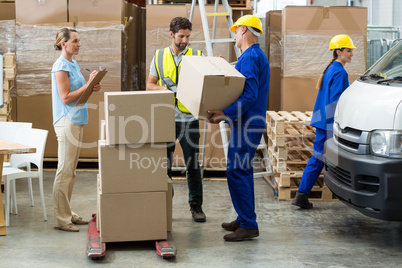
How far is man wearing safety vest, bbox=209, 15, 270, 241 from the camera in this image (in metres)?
4.92

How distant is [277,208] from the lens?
6.43m

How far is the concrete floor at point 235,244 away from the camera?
4672 millimetres

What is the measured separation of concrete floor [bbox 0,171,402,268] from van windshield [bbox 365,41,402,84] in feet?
4.87

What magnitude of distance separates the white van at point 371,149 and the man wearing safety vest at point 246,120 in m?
0.75

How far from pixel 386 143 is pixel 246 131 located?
1.17 metres

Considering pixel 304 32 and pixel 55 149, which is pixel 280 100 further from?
pixel 55 149

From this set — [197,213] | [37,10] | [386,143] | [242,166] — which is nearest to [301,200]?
[197,213]

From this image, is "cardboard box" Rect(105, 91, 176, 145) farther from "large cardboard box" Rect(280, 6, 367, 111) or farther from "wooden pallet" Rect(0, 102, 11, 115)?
"large cardboard box" Rect(280, 6, 367, 111)

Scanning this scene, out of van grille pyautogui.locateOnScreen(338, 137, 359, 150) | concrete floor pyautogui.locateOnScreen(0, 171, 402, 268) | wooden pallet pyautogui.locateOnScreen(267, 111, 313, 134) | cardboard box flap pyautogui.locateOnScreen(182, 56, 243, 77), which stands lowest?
concrete floor pyautogui.locateOnScreen(0, 171, 402, 268)

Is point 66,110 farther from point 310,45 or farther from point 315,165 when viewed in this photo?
point 310,45

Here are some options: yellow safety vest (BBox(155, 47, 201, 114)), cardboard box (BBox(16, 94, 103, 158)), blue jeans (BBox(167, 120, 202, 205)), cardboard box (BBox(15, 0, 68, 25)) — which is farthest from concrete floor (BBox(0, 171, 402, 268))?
cardboard box (BBox(15, 0, 68, 25))

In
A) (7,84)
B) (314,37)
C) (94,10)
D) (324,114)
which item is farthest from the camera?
(94,10)

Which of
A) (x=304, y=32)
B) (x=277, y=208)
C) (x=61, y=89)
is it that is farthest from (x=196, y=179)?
(x=304, y=32)

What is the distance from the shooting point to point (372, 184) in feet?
15.3
